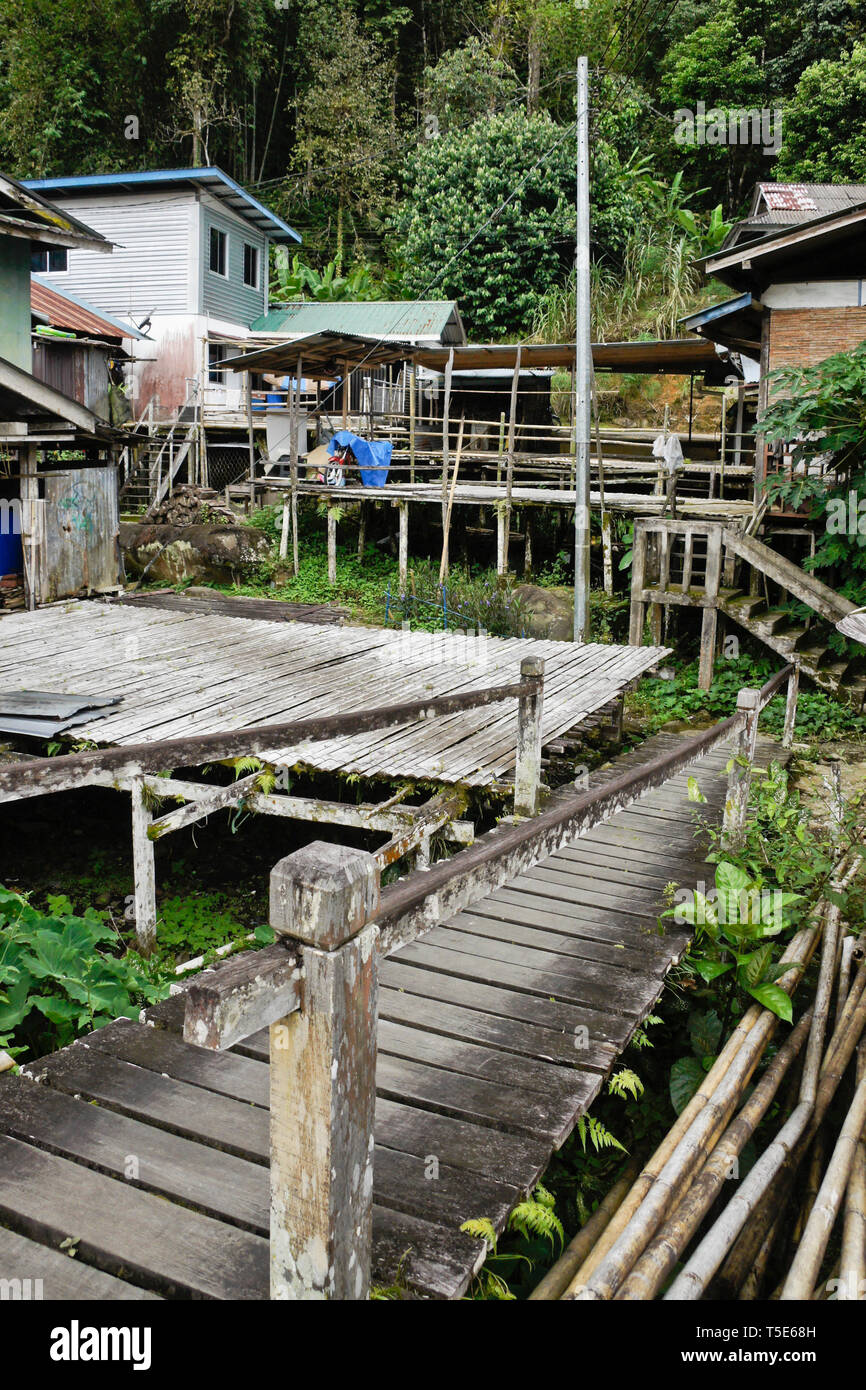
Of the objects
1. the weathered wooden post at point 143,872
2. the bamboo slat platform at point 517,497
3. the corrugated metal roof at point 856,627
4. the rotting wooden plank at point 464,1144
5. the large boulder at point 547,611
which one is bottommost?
the weathered wooden post at point 143,872

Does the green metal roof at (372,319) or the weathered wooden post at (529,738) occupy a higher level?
the green metal roof at (372,319)

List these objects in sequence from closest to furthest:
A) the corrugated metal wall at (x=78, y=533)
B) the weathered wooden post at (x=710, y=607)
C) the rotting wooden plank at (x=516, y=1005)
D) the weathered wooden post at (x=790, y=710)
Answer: the rotting wooden plank at (x=516, y=1005), the weathered wooden post at (x=790, y=710), the weathered wooden post at (x=710, y=607), the corrugated metal wall at (x=78, y=533)

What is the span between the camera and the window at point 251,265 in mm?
30250

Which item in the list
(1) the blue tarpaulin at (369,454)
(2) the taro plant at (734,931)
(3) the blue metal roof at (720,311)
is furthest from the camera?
(1) the blue tarpaulin at (369,454)

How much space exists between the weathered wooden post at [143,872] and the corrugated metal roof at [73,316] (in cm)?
1564

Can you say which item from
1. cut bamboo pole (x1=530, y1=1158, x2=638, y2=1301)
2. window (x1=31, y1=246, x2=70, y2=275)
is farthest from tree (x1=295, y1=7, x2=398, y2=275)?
cut bamboo pole (x1=530, y1=1158, x2=638, y2=1301)

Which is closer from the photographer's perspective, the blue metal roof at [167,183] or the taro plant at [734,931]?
the taro plant at [734,931]

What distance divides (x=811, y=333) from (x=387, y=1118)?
533 inches

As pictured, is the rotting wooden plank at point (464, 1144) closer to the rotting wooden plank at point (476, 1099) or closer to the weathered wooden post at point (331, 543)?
the rotting wooden plank at point (476, 1099)

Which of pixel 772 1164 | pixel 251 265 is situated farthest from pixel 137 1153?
pixel 251 265

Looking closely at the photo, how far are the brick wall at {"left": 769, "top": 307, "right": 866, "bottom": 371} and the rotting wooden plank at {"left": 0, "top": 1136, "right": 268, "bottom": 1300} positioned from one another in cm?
1341

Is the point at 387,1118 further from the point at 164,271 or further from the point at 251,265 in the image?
the point at 251,265

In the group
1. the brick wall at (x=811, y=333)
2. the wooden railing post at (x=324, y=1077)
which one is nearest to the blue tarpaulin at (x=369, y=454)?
the brick wall at (x=811, y=333)

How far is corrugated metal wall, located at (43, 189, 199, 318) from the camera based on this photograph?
27.4m
